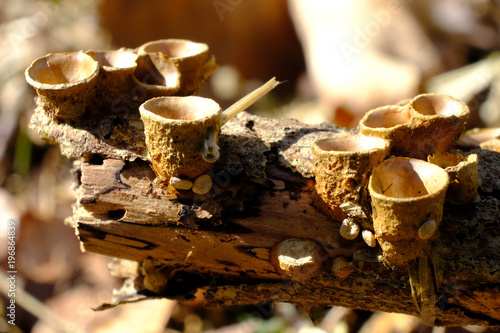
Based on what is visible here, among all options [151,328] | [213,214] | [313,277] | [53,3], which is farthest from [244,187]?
[53,3]

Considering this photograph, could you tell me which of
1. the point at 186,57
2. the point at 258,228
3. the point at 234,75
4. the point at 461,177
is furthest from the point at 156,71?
the point at 234,75

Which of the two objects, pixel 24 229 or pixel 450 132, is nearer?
pixel 450 132

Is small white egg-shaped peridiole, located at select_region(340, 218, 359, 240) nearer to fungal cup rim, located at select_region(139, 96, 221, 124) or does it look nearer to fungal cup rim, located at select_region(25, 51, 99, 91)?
fungal cup rim, located at select_region(139, 96, 221, 124)

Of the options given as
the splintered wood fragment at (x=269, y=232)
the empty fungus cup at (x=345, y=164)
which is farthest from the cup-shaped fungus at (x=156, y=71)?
the empty fungus cup at (x=345, y=164)

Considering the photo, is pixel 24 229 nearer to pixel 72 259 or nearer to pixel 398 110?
pixel 72 259

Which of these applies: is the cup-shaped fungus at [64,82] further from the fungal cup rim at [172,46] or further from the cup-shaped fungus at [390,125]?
the cup-shaped fungus at [390,125]

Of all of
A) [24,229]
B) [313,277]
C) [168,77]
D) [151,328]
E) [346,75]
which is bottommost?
[151,328]
